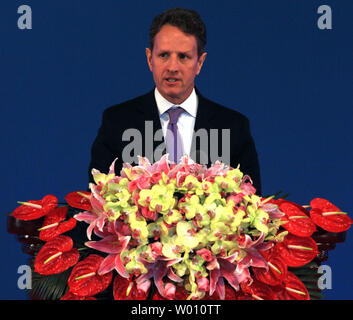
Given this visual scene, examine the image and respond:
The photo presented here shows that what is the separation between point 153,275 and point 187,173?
0.22 m

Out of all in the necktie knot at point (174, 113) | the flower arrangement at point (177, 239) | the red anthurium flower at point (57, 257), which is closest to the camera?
the flower arrangement at point (177, 239)

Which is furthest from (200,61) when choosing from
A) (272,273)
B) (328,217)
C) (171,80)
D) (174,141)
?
(272,273)

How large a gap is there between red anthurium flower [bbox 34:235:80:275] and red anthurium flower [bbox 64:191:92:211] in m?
0.07

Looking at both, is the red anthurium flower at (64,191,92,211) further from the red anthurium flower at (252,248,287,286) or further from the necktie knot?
the necktie knot

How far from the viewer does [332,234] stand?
49.8 inches

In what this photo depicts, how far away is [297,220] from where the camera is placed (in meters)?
1.23

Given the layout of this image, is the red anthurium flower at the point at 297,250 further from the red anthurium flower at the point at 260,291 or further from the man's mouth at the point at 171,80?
the man's mouth at the point at 171,80

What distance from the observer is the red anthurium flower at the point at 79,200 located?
122cm

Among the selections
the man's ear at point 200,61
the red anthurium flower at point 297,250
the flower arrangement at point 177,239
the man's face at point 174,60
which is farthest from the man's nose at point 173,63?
the red anthurium flower at point 297,250

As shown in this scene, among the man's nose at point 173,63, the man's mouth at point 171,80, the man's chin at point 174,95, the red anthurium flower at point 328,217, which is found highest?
the man's nose at point 173,63

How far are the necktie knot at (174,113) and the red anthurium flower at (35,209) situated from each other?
74cm

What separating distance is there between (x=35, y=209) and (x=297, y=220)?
0.59 m
